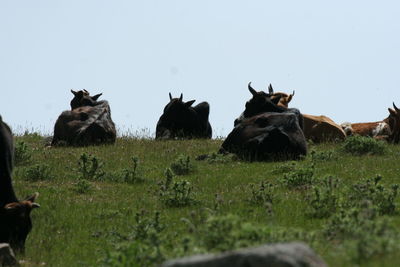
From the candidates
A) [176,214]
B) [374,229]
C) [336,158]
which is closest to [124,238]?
[176,214]

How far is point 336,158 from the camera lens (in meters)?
20.9

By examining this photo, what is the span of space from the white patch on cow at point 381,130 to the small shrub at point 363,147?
5.84 meters

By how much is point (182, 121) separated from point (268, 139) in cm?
851

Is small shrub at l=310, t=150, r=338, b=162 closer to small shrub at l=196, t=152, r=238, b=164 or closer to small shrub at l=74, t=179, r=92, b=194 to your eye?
small shrub at l=196, t=152, r=238, b=164

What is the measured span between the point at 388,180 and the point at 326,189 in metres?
4.07

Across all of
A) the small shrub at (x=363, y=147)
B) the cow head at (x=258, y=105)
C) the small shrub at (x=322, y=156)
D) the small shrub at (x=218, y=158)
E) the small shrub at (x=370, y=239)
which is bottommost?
the small shrub at (x=370, y=239)

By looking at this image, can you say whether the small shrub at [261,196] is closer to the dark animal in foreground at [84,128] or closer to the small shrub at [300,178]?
the small shrub at [300,178]

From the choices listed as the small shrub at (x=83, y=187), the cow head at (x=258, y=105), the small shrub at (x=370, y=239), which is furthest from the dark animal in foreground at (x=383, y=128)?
the small shrub at (x=370, y=239)

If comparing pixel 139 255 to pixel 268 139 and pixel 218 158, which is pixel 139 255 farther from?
pixel 268 139

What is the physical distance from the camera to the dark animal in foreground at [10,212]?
36.8ft

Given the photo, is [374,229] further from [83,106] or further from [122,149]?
[83,106]

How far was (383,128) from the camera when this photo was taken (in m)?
28.5

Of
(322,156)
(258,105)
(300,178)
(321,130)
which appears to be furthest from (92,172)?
(321,130)

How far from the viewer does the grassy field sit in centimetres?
805
